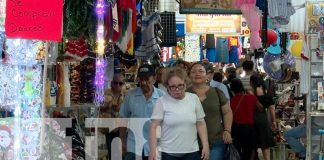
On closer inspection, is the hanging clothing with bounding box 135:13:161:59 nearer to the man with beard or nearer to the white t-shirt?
the man with beard

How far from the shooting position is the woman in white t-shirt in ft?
16.4

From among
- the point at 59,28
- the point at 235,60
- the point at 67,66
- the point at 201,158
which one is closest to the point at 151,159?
the point at 201,158

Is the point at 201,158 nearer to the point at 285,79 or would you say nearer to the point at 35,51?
the point at 35,51

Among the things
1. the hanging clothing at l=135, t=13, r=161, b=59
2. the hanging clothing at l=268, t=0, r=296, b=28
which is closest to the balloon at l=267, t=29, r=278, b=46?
the hanging clothing at l=268, t=0, r=296, b=28

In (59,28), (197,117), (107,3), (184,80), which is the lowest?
(197,117)

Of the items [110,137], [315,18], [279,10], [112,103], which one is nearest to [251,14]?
[279,10]

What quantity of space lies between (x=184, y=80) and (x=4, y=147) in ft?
5.87

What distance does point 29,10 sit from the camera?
14.0 feet

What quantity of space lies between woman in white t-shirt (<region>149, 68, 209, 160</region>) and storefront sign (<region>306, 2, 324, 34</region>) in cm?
430

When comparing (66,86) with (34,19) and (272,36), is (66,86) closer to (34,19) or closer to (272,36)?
(34,19)

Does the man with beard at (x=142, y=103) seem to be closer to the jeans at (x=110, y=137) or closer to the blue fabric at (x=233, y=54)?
the jeans at (x=110, y=137)

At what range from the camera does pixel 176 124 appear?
5000 millimetres

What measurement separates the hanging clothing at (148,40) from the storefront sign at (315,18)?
257 centimetres

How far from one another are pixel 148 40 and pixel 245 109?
1777 millimetres
